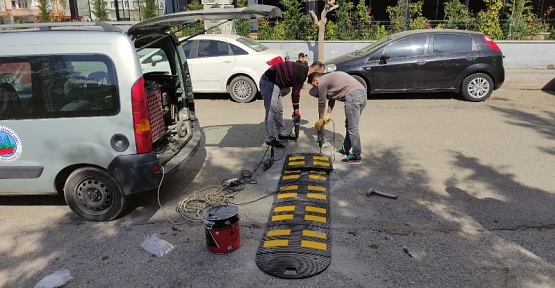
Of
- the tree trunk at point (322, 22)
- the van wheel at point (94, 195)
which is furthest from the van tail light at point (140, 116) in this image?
Result: the tree trunk at point (322, 22)

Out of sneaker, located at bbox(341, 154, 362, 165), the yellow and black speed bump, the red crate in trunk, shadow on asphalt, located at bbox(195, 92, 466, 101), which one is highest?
the red crate in trunk

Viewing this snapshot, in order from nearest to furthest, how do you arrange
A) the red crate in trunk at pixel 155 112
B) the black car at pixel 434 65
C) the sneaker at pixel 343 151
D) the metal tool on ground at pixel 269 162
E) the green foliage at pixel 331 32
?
the red crate in trunk at pixel 155 112 → the metal tool on ground at pixel 269 162 → the sneaker at pixel 343 151 → the black car at pixel 434 65 → the green foliage at pixel 331 32

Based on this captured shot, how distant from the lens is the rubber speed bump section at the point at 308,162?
589 centimetres

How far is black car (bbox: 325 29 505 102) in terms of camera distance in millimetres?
9727

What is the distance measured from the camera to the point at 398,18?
14.6 meters

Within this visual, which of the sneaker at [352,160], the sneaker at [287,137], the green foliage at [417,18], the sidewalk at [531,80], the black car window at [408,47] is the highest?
the green foliage at [417,18]

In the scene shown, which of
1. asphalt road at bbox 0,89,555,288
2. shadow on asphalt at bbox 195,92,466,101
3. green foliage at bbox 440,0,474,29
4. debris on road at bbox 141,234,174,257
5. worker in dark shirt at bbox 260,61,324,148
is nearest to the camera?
asphalt road at bbox 0,89,555,288

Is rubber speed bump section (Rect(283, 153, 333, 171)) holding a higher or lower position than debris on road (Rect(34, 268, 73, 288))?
higher

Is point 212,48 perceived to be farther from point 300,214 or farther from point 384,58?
point 300,214

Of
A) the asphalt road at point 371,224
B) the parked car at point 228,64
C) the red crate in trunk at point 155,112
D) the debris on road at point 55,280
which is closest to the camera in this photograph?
the debris on road at point 55,280

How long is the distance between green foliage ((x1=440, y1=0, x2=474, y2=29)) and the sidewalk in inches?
115

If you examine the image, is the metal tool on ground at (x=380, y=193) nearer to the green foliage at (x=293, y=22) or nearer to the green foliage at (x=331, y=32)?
the green foliage at (x=331, y=32)

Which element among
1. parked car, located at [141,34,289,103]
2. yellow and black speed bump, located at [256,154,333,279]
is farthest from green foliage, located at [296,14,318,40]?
yellow and black speed bump, located at [256,154,333,279]

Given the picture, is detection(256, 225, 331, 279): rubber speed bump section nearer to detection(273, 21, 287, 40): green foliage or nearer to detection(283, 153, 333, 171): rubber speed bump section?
detection(283, 153, 333, 171): rubber speed bump section
